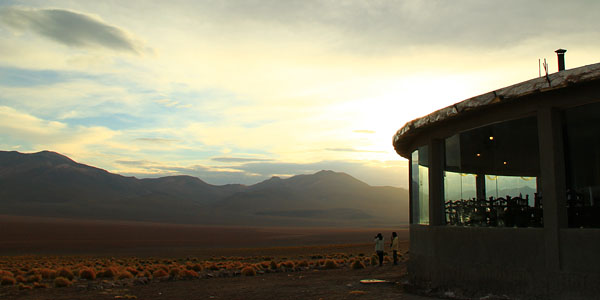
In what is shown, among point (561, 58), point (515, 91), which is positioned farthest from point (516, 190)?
point (561, 58)

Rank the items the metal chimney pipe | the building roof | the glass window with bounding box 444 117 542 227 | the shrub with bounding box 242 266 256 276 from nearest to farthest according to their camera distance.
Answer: the building roof, the glass window with bounding box 444 117 542 227, the metal chimney pipe, the shrub with bounding box 242 266 256 276

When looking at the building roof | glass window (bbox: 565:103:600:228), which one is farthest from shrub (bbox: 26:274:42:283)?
glass window (bbox: 565:103:600:228)

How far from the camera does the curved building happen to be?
9594mm

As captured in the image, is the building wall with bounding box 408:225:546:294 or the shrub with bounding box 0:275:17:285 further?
the shrub with bounding box 0:275:17:285

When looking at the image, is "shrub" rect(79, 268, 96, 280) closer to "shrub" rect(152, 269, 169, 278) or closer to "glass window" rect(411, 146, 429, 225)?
"shrub" rect(152, 269, 169, 278)

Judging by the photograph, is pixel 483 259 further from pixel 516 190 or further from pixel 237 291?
pixel 237 291

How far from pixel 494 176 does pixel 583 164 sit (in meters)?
2.97

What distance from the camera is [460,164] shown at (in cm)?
1388

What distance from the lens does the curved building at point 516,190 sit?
9.59 metres

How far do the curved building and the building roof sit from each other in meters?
0.02

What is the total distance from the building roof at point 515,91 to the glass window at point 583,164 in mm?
919

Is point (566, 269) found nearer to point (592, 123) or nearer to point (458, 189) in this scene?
point (592, 123)

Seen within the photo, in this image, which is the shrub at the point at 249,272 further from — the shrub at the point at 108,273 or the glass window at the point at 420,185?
the glass window at the point at 420,185

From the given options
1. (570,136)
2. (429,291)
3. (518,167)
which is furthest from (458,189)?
(570,136)
